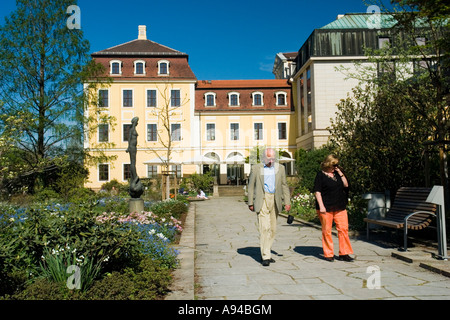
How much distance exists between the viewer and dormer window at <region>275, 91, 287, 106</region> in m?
39.8

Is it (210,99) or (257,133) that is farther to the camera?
(210,99)

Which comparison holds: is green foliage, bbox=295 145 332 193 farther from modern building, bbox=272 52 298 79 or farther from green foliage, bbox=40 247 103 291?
modern building, bbox=272 52 298 79

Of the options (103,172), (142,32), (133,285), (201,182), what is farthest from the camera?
(142,32)

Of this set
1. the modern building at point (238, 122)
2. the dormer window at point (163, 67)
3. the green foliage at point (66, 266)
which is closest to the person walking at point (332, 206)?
the green foliage at point (66, 266)

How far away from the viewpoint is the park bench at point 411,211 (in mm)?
6648

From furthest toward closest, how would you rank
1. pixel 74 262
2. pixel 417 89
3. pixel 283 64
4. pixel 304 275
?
pixel 283 64 < pixel 417 89 < pixel 304 275 < pixel 74 262

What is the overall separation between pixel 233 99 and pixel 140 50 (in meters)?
10.1

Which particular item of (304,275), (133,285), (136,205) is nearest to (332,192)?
(304,275)

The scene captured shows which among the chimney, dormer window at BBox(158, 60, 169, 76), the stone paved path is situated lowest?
the stone paved path

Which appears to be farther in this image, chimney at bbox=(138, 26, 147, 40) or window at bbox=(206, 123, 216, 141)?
chimney at bbox=(138, 26, 147, 40)

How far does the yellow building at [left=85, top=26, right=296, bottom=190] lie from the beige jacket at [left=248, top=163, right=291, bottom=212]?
3110cm

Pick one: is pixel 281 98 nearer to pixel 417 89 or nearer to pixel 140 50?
pixel 140 50

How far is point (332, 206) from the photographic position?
21.3ft

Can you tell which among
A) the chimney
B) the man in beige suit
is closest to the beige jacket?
the man in beige suit
